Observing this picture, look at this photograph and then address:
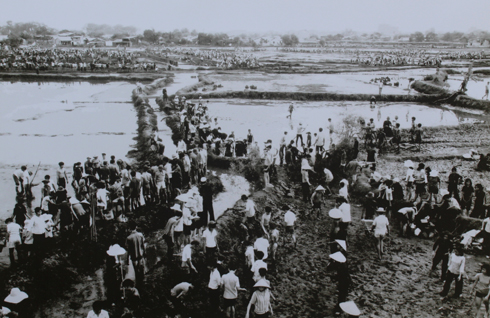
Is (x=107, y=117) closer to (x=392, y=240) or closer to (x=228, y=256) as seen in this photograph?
(x=228, y=256)

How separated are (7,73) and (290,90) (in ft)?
97.4

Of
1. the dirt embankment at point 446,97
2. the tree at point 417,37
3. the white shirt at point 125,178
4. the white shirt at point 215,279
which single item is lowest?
the white shirt at point 215,279

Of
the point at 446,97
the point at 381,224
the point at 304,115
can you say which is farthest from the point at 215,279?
the point at 446,97

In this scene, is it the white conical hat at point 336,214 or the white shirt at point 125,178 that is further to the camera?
the white shirt at point 125,178

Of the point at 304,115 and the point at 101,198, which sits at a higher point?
the point at 304,115

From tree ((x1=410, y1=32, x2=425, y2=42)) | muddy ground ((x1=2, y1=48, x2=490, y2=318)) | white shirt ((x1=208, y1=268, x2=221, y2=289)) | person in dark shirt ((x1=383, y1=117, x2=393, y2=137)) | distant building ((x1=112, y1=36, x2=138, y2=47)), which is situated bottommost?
muddy ground ((x1=2, y1=48, x2=490, y2=318))

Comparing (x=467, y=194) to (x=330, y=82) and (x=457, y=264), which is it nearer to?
(x=457, y=264)

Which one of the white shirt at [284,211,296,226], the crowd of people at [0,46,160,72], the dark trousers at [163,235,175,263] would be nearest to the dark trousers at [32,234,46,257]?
the dark trousers at [163,235,175,263]

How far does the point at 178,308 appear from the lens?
20.7 ft

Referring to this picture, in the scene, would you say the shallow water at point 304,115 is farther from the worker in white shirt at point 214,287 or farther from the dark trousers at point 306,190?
the worker in white shirt at point 214,287

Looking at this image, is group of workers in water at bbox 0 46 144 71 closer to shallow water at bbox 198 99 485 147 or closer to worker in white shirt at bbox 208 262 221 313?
shallow water at bbox 198 99 485 147

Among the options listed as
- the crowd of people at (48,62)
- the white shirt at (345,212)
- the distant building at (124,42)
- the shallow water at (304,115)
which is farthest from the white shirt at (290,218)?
the distant building at (124,42)

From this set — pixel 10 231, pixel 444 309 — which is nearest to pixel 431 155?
pixel 444 309

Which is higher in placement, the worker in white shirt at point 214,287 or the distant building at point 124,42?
the distant building at point 124,42
